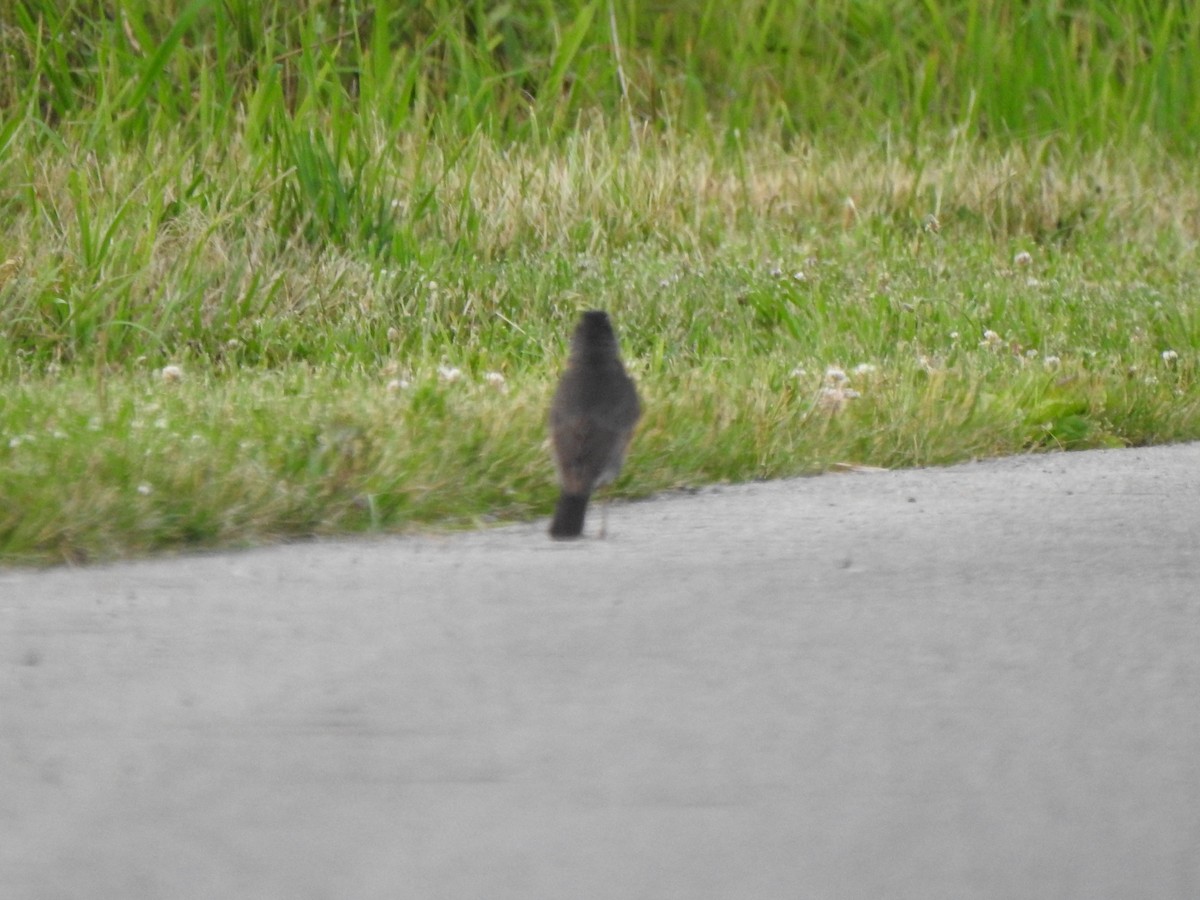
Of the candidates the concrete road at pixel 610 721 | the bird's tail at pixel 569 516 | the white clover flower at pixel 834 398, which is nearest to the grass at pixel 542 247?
the white clover flower at pixel 834 398

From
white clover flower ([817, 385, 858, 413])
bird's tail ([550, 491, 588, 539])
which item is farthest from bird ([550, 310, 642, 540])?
white clover flower ([817, 385, 858, 413])

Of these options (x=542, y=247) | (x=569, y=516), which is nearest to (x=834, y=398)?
(x=569, y=516)

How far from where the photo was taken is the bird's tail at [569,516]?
15.8 ft

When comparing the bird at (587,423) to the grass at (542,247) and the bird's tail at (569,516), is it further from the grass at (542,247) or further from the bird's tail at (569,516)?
the grass at (542,247)

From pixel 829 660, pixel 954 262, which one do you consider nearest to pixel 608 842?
pixel 829 660

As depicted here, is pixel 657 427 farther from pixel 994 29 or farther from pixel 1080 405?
pixel 994 29

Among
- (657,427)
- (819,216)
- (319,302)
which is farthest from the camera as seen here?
(819,216)

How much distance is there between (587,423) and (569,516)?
225 mm

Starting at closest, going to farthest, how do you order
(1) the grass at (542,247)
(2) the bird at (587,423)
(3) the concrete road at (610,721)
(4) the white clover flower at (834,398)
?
(3) the concrete road at (610,721)
(2) the bird at (587,423)
(1) the grass at (542,247)
(4) the white clover flower at (834,398)

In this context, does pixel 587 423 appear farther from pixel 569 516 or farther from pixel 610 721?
pixel 610 721

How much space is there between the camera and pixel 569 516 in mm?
4844

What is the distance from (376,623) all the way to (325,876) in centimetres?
132

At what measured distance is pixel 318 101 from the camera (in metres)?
10.7

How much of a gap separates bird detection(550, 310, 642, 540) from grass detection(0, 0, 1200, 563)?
49 centimetres
